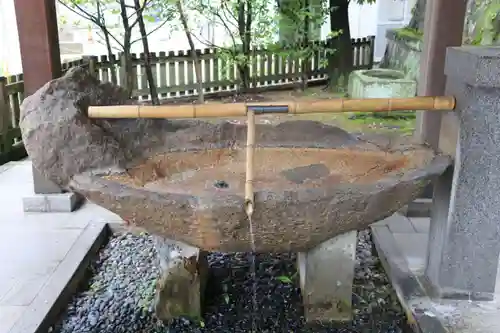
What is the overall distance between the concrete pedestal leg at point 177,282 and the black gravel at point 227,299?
0.06 m

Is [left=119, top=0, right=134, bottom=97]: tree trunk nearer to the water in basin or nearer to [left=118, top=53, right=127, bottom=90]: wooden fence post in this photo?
[left=118, top=53, right=127, bottom=90]: wooden fence post

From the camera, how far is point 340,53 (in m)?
9.53

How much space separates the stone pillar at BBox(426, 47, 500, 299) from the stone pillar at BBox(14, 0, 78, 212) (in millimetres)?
2474

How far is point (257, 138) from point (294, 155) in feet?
0.80

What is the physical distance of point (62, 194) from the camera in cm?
369

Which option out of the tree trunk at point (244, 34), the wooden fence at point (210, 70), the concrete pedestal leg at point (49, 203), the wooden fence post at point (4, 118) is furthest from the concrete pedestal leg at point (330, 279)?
the tree trunk at point (244, 34)

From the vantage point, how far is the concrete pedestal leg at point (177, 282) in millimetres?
2432

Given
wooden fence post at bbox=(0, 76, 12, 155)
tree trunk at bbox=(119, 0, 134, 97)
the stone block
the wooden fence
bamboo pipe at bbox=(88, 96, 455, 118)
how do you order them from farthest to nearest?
the wooden fence
tree trunk at bbox=(119, 0, 134, 97)
wooden fence post at bbox=(0, 76, 12, 155)
the stone block
bamboo pipe at bbox=(88, 96, 455, 118)

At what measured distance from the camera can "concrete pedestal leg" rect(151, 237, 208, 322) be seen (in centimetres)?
243

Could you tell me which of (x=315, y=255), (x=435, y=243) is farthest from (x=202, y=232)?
(x=435, y=243)

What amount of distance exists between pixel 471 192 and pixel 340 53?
750 cm

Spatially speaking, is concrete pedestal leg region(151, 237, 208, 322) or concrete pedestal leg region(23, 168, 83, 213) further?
concrete pedestal leg region(23, 168, 83, 213)

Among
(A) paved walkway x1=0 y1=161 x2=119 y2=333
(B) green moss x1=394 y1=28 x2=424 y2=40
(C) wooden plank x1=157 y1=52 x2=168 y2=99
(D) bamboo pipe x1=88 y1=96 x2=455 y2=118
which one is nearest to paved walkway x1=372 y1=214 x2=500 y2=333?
(D) bamboo pipe x1=88 y1=96 x2=455 y2=118

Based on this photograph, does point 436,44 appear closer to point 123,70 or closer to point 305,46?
point 123,70
